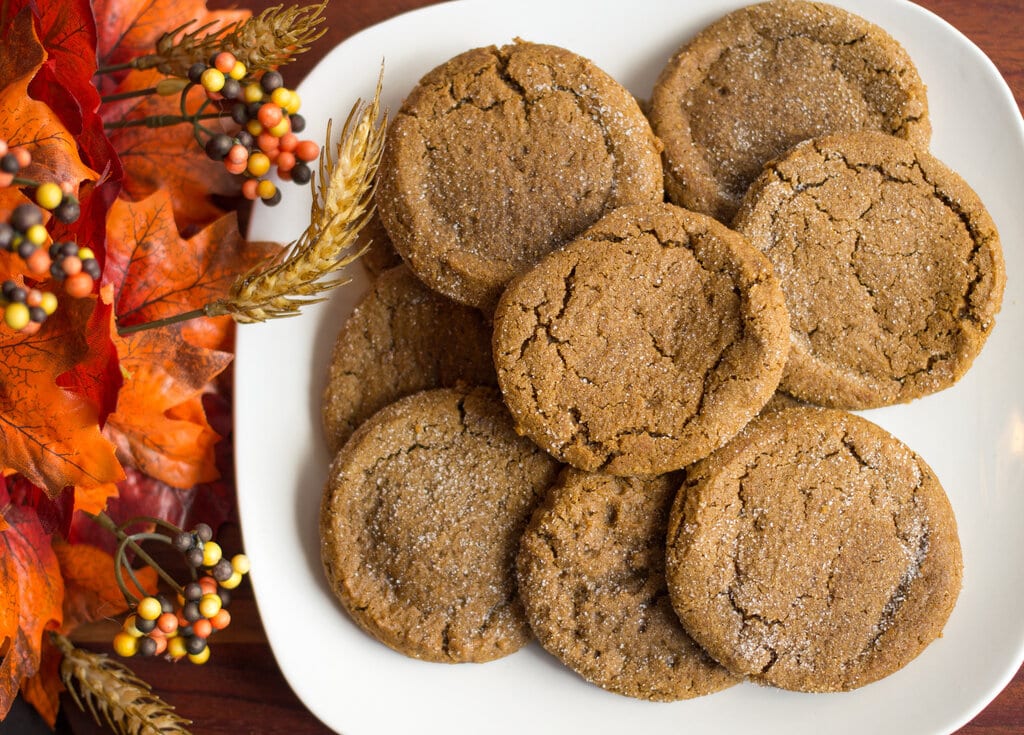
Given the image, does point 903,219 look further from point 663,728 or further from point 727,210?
point 663,728

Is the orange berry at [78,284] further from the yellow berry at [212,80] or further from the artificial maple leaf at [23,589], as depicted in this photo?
the artificial maple leaf at [23,589]

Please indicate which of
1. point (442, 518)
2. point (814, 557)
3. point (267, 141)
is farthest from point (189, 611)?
point (814, 557)

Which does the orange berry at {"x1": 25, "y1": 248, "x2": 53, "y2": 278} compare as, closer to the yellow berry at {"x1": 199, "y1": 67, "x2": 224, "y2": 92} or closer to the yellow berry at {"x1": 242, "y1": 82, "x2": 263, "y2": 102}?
the yellow berry at {"x1": 199, "y1": 67, "x2": 224, "y2": 92}

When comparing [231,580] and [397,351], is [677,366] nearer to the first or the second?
[397,351]

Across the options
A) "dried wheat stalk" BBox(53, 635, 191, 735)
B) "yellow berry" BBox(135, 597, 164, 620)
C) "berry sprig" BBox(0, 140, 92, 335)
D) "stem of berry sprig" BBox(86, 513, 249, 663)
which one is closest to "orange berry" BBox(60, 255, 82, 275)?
"berry sprig" BBox(0, 140, 92, 335)

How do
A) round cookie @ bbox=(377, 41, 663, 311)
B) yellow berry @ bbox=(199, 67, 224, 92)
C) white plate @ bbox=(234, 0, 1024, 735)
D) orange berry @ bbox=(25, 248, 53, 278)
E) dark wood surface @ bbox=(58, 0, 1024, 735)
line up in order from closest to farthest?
orange berry @ bbox=(25, 248, 53, 278), yellow berry @ bbox=(199, 67, 224, 92), round cookie @ bbox=(377, 41, 663, 311), white plate @ bbox=(234, 0, 1024, 735), dark wood surface @ bbox=(58, 0, 1024, 735)

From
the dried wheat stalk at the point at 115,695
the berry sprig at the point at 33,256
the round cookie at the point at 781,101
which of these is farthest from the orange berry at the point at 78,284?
the round cookie at the point at 781,101

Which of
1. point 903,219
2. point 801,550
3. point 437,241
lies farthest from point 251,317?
point 903,219
